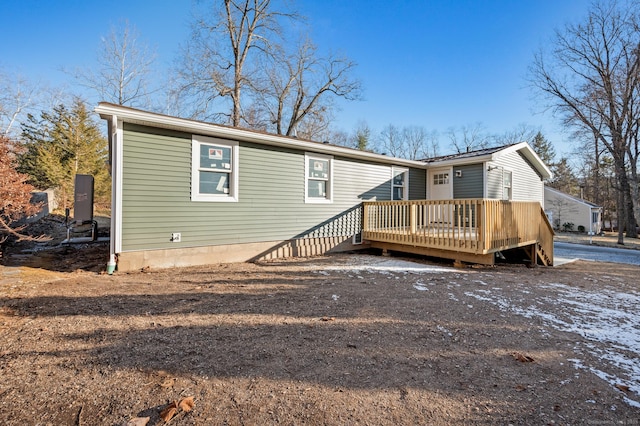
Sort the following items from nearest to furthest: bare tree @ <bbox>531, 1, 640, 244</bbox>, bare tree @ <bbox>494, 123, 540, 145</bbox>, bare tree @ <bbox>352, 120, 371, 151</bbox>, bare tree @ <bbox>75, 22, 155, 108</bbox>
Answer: bare tree @ <bbox>531, 1, 640, 244</bbox> → bare tree @ <bbox>75, 22, 155, 108</bbox> → bare tree @ <bbox>352, 120, 371, 151</bbox> → bare tree @ <bbox>494, 123, 540, 145</bbox>

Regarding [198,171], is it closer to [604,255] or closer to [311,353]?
[311,353]

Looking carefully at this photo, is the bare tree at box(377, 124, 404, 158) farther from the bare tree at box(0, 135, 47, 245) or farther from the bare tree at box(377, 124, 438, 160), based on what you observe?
the bare tree at box(0, 135, 47, 245)

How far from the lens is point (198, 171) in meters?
6.18

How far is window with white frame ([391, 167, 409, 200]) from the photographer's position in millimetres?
9914

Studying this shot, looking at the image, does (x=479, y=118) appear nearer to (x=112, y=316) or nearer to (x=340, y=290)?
(x=340, y=290)

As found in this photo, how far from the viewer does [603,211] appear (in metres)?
27.3

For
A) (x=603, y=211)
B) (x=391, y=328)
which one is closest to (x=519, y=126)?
(x=603, y=211)

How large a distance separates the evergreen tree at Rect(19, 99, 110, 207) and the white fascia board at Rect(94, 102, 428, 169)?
14328 mm

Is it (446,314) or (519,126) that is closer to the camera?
(446,314)

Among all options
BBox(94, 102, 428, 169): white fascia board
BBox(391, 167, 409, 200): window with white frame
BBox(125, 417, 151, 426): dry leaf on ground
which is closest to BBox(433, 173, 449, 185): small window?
BBox(391, 167, 409, 200): window with white frame

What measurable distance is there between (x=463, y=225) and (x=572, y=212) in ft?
77.8

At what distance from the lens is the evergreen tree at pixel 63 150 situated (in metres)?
15.7

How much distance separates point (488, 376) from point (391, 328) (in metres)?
1.00

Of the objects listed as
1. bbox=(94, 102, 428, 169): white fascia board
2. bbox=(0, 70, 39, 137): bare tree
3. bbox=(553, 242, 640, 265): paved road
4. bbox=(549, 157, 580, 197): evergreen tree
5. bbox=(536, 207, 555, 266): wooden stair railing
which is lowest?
bbox=(553, 242, 640, 265): paved road
